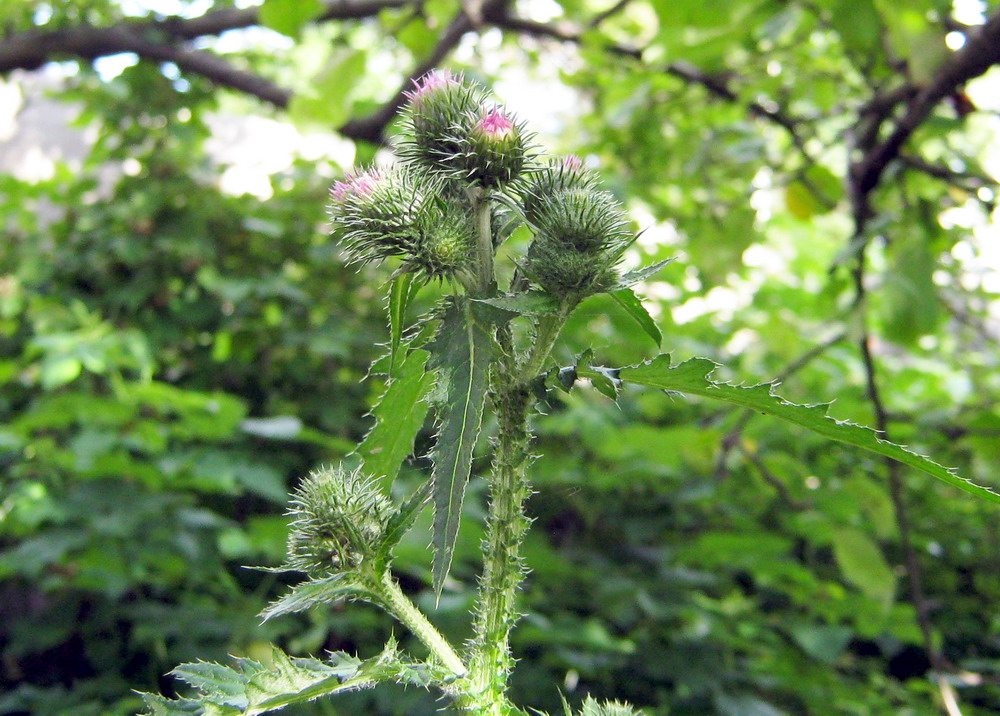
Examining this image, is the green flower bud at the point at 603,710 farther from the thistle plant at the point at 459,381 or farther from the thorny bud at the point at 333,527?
the thorny bud at the point at 333,527

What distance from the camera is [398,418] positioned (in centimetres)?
110

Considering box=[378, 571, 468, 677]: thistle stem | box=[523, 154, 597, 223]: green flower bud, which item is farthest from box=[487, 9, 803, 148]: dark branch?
box=[378, 571, 468, 677]: thistle stem

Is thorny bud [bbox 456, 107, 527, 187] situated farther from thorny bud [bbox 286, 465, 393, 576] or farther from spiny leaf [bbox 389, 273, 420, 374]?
thorny bud [bbox 286, 465, 393, 576]

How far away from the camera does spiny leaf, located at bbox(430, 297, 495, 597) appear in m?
0.87

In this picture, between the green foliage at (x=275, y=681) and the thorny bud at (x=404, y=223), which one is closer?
the green foliage at (x=275, y=681)

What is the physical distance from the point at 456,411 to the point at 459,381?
0.04 meters

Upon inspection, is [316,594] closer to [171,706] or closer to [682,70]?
[171,706]

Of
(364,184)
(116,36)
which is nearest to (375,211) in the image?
(364,184)

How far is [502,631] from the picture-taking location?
958mm

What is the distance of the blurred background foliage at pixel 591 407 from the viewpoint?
285 cm

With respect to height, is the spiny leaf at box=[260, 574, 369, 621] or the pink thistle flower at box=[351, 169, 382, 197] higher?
the pink thistle flower at box=[351, 169, 382, 197]

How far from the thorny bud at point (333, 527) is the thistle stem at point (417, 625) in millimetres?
53

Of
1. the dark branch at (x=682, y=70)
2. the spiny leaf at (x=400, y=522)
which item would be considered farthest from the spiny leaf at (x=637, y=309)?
the dark branch at (x=682, y=70)

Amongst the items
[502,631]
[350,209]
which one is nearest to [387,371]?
[350,209]
